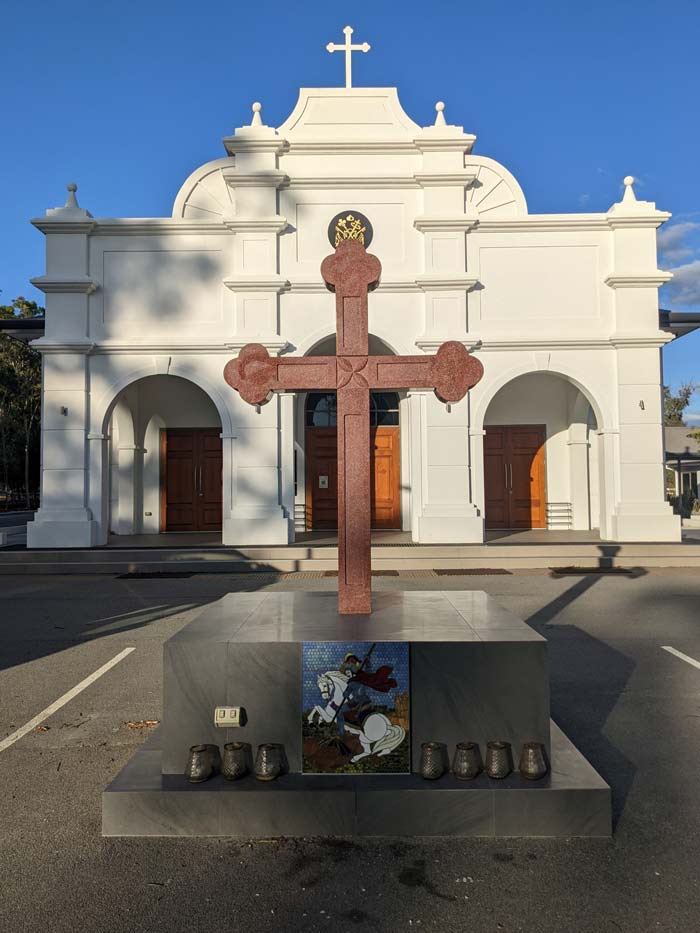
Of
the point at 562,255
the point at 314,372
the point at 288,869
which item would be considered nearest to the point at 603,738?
the point at 288,869

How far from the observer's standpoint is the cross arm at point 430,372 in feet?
14.4

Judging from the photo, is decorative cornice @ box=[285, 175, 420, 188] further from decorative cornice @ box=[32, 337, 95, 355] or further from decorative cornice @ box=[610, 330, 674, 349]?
decorative cornice @ box=[32, 337, 95, 355]

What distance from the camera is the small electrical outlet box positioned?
335 cm

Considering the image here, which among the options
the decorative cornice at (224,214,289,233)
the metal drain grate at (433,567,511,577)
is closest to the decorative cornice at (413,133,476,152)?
the decorative cornice at (224,214,289,233)

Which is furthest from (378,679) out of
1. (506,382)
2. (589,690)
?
(506,382)

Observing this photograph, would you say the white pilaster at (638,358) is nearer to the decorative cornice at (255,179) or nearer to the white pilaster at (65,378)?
the decorative cornice at (255,179)

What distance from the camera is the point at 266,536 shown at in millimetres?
13977

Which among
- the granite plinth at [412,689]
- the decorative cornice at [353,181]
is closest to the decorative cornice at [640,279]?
the decorative cornice at [353,181]

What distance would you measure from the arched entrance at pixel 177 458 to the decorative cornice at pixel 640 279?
31.7 ft

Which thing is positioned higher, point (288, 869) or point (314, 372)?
point (314, 372)

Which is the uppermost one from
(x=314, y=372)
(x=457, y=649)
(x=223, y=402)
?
(x=223, y=402)

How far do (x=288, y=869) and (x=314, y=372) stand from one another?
110 inches

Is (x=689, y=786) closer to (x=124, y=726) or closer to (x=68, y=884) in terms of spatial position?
(x=68, y=884)

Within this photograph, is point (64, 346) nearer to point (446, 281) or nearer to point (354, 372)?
point (446, 281)
